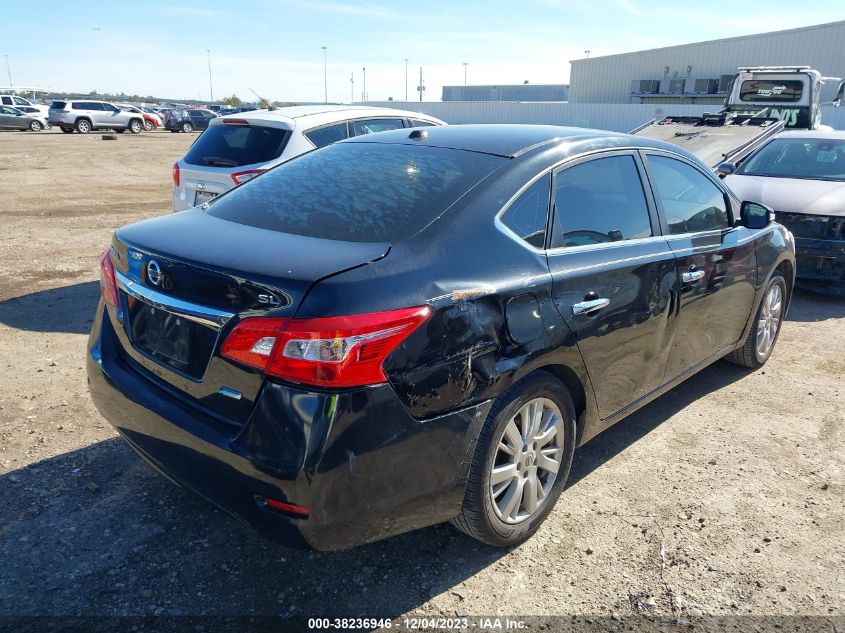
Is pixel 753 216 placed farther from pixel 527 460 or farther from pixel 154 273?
pixel 154 273

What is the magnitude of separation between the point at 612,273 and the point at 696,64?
39.0 m

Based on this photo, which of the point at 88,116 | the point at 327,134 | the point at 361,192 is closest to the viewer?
the point at 361,192

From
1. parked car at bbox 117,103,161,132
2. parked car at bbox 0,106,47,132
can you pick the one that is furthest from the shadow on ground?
parked car at bbox 0,106,47,132

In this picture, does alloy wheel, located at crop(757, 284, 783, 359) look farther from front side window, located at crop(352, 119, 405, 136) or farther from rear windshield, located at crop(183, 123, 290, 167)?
rear windshield, located at crop(183, 123, 290, 167)

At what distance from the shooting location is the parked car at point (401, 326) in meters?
2.12

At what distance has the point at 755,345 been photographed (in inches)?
187

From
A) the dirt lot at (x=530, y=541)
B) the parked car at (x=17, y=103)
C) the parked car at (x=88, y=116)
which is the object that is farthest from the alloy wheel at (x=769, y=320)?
the parked car at (x=17, y=103)

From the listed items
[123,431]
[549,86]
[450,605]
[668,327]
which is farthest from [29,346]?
[549,86]

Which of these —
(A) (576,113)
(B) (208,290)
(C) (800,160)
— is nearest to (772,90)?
(C) (800,160)

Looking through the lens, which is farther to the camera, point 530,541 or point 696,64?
point 696,64

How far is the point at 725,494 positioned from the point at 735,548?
0.46 metres

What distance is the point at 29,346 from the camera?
16.3 feet

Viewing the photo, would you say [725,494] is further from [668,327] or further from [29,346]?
[29,346]

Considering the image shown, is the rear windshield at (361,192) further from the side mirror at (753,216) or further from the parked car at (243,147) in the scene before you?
the parked car at (243,147)
